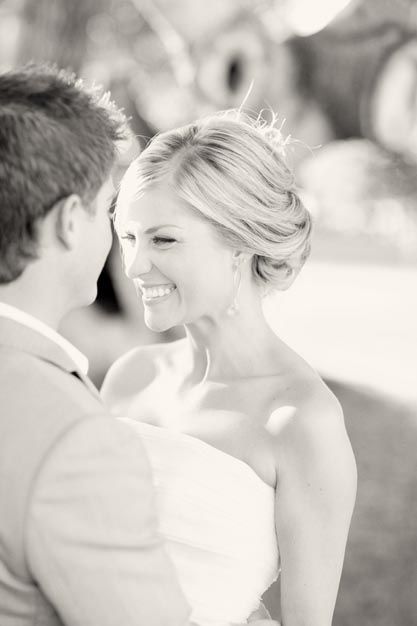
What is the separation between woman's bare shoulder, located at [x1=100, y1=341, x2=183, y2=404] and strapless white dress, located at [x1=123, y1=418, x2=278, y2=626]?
55 cm

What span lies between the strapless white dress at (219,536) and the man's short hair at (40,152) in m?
0.99

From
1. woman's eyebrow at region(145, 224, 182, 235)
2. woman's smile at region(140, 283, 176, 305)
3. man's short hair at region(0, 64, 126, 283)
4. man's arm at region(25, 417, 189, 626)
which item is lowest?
woman's smile at region(140, 283, 176, 305)

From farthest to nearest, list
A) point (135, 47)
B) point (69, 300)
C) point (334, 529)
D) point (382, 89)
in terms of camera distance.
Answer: point (135, 47) → point (382, 89) → point (334, 529) → point (69, 300)

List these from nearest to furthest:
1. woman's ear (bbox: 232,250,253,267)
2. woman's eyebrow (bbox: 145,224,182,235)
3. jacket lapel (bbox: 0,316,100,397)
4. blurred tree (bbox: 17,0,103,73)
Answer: jacket lapel (bbox: 0,316,100,397) → woman's eyebrow (bbox: 145,224,182,235) → woman's ear (bbox: 232,250,253,267) → blurred tree (bbox: 17,0,103,73)

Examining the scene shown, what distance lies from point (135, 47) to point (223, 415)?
3207 mm

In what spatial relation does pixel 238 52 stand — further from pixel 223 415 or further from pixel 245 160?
pixel 223 415

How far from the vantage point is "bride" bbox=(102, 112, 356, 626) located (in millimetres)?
2020

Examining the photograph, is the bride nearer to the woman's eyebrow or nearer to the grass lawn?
the woman's eyebrow

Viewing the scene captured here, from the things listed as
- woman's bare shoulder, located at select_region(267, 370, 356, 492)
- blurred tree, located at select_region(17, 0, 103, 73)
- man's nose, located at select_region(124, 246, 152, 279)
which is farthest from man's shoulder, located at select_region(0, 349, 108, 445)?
blurred tree, located at select_region(17, 0, 103, 73)

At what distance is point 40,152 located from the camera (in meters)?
1.25

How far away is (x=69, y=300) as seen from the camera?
4.46 feet

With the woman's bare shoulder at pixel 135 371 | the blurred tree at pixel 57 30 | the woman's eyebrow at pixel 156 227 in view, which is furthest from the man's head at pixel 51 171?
the blurred tree at pixel 57 30

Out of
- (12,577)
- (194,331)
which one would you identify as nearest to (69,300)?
(12,577)

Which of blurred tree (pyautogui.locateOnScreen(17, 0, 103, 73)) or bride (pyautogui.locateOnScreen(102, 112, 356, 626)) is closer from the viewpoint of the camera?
bride (pyautogui.locateOnScreen(102, 112, 356, 626))
